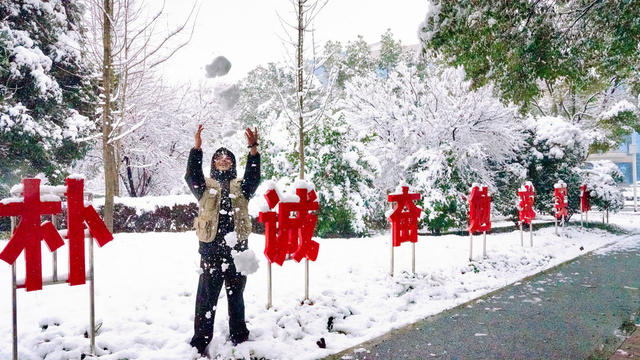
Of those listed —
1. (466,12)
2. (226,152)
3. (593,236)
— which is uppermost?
(466,12)

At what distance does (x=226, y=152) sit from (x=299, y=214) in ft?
4.80

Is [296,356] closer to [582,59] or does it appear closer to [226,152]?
[226,152]

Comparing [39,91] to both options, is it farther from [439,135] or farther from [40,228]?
[439,135]

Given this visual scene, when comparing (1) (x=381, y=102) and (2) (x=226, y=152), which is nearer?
(2) (x=226, y=152)

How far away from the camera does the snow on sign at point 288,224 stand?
4.73 m

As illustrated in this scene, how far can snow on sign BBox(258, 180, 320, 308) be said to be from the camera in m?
4.73

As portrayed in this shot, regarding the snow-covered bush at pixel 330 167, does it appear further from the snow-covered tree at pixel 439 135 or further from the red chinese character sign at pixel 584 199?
the red chinese character sign at pixel 584 199

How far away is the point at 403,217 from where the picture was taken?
6.88 m

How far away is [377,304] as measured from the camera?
17.7 ft

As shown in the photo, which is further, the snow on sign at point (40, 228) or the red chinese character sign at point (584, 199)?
the red chinese character sign at point (584, 199)

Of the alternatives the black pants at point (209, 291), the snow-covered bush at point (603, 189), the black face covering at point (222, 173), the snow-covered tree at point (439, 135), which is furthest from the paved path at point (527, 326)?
the snow-covered bush at point (603, 189)

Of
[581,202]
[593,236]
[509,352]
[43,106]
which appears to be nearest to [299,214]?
[509,352]

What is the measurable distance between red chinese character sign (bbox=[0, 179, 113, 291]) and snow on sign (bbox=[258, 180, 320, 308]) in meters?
1.69

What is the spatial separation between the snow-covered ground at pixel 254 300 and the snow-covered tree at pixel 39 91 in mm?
5158
